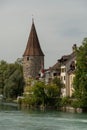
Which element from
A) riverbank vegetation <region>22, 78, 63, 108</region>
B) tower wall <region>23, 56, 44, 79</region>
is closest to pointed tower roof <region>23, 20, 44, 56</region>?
tower wall <region>23, 56, 44, 79</region>

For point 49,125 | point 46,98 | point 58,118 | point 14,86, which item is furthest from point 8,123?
point 14,86

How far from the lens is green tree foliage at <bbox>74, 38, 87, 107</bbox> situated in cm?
7769

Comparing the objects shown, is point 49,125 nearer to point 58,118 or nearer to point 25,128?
point 25,128

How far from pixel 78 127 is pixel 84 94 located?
2522 cm

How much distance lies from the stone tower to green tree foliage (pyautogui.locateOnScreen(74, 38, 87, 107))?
63.4 metres

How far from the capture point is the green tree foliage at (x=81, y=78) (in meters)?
77.7

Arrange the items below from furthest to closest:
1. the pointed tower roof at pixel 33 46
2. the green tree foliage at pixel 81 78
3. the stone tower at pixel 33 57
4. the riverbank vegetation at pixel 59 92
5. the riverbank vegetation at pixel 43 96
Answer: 1. the pointed tower roof at pixel 33 46
2. the stone tower at pixel 33 57
3. the riverbank vegetation at pixel 43 96
4. the riverbank vegetation at pixel 59 92
5. the green tree foliage at pixel 81 78

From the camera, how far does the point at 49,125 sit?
54.9 m

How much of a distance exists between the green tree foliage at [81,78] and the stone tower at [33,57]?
208 feet

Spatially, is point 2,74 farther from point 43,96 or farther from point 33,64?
point 43,96

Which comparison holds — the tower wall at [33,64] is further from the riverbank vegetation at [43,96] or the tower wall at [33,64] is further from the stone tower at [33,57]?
the riverbank vegetation at [43,96]

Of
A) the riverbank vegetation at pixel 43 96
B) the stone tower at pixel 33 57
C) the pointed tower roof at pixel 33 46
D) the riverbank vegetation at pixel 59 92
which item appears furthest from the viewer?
the pointed tower roof at pixel 33 46

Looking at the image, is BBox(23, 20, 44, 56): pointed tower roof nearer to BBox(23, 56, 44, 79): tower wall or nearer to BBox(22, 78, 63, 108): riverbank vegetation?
BBox(23, 56, 44, 79): tower wall

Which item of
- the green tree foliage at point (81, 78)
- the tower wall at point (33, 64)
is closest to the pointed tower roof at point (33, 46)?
the tower wall at point (33, 64)
